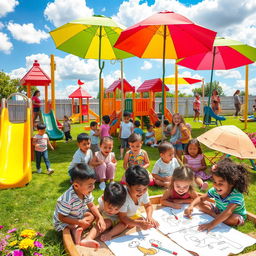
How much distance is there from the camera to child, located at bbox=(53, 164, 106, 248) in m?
2.71

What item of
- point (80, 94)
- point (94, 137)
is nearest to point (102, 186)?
point (94, 137)

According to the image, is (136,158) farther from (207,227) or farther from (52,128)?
(52,128)

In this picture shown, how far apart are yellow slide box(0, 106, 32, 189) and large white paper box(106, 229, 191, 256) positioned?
2680mm

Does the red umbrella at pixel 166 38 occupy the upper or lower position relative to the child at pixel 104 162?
upper

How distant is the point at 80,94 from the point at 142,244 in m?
20.0

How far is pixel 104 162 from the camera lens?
4711 millimetres

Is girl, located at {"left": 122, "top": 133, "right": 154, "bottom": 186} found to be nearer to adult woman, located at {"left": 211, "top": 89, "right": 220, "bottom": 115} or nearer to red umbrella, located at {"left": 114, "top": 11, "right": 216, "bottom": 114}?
red umbrella, located at {"left": 114, "top": 11, "right": 216, "bottom": 114}

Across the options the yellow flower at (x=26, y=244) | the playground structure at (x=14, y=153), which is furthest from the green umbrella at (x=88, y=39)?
the yellow flower at (x=26, y=244)

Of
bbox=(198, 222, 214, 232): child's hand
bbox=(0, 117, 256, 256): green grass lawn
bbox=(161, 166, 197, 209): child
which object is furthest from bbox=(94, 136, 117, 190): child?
bbox=(198, 222, 214, 232): child's hand

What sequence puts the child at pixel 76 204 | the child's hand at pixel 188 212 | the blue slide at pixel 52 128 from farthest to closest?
the blue slide at pixel 52 128, the child's hand at pixel 188 212, the child at pixel 76 204

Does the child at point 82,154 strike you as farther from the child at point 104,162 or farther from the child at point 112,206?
the child at point 112,206

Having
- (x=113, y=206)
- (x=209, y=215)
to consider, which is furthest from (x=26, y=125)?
(x=209, y=215)

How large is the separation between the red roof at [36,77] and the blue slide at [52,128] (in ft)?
6.13

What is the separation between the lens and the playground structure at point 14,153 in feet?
15.3
